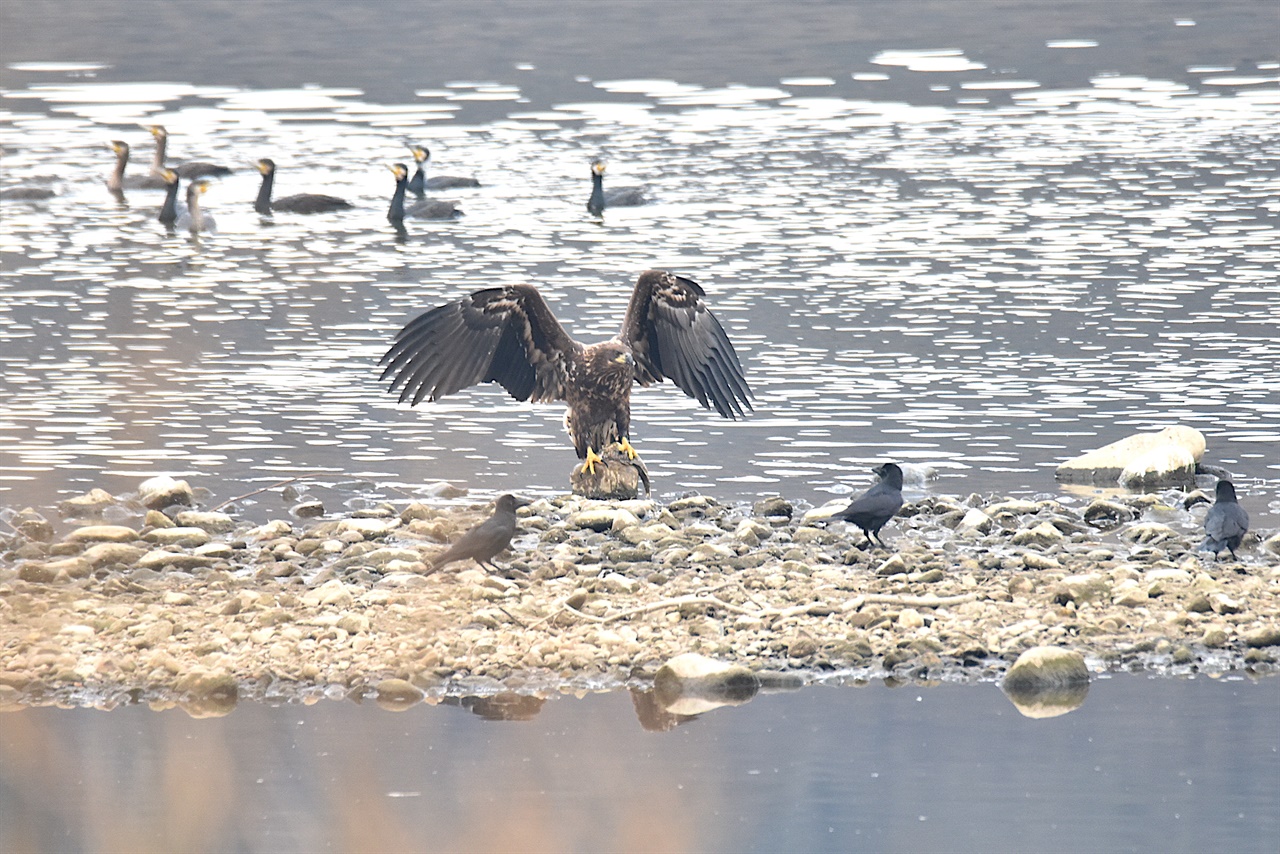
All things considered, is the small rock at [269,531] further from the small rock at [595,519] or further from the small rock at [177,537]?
the small rock at [595,519]

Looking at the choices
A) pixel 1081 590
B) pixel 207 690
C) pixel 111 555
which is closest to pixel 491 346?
pixel 111 555

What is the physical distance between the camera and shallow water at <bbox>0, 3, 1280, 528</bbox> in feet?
44.2

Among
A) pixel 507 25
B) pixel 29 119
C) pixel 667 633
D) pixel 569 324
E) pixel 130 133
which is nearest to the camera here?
pixel 667 633

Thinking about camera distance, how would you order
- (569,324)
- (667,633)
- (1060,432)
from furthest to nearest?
(569,324) → (1060,432) → (667,633)

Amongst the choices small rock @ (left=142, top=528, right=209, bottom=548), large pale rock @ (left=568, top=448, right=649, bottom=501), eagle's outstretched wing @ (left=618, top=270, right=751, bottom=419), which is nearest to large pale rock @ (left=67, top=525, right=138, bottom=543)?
small rock @ (left=142, top=528, right=209, bottom=548)

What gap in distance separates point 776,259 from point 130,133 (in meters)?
16.9

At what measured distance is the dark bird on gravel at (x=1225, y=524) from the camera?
10.0 meters

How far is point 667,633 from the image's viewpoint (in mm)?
8859

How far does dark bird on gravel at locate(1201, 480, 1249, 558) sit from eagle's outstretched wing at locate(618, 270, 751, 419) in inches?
131

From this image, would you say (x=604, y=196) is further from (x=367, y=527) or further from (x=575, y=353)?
A: (x=367, y=527)

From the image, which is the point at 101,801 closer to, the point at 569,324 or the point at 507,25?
the point at 569,324

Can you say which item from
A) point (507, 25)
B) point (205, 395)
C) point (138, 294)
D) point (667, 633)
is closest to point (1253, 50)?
point (507, 25)

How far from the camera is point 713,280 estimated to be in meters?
20.0

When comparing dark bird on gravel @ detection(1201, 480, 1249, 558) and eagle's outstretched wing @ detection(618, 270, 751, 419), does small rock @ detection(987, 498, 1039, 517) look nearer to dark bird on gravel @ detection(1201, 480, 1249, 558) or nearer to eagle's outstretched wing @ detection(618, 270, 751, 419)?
dark bird on gravel @ detection(1201, 480, 1249, 558)
